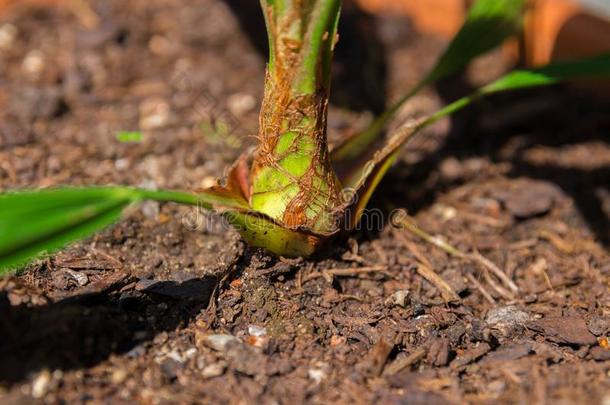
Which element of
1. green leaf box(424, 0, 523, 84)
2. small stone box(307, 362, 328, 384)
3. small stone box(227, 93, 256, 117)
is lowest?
small stone box(307, 362, 328, 384)

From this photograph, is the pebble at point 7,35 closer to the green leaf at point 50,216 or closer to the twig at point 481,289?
the green leaf at point 50,216

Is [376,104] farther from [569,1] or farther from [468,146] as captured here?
[569,1]

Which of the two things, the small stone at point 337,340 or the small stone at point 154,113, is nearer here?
the small stone at point 337,340

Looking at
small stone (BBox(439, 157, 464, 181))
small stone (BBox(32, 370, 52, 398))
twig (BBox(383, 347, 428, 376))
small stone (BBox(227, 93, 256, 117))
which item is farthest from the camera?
small stone (BBox(227, 93, 256, 117))

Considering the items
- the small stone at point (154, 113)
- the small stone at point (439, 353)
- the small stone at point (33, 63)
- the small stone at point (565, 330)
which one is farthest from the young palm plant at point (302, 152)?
the small stone at point (33, 63)

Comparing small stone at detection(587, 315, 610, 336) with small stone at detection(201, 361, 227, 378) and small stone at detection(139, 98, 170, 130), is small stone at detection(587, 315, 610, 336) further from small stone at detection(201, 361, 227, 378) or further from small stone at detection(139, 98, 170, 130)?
small stone at detection(139, 98, 170, 130)

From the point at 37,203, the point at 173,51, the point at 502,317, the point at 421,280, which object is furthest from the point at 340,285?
the point at 173,51

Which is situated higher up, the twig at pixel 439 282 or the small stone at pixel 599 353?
the twig at pixel 439 282

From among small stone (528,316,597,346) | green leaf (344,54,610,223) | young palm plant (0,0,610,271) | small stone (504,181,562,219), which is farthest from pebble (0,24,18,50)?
small stone (528,316,597,346)
